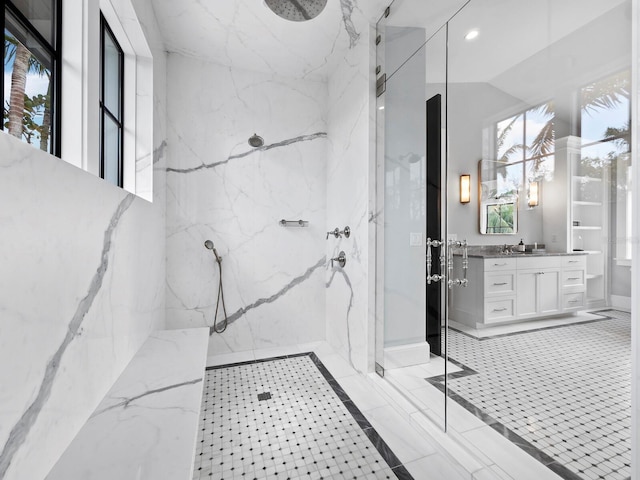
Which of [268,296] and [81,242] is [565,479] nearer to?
[81,242]

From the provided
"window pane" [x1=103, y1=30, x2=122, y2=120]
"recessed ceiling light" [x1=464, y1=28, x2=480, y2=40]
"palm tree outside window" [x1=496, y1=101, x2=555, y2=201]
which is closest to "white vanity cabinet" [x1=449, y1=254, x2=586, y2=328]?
→ "palm tree outside window" [x1=496, y1=101, x2=555, y2=201]

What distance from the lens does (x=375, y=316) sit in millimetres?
2281

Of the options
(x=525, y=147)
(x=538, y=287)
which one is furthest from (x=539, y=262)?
(x=525, y=147)

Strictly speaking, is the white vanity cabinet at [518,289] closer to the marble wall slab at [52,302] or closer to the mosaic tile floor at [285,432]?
the mosaic tile floor at [285,432]

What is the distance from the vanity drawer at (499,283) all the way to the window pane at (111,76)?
89.2 inches

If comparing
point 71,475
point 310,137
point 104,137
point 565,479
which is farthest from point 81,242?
point 310,137

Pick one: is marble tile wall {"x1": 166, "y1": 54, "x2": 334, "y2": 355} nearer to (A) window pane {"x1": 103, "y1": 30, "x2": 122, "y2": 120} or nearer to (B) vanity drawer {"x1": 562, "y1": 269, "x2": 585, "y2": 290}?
(A) window pane {"x1": 103, "y1": 30, "x2": 122, "y2": 120}

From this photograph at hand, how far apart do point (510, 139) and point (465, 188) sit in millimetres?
318

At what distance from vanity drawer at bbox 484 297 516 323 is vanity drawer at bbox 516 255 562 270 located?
160 mm

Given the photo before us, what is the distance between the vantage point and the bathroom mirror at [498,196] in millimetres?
1287

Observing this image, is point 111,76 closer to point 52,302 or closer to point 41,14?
point 41,14

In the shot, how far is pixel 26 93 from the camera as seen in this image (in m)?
1.06

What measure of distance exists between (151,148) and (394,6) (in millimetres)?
1881

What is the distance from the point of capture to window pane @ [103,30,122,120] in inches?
69.4
